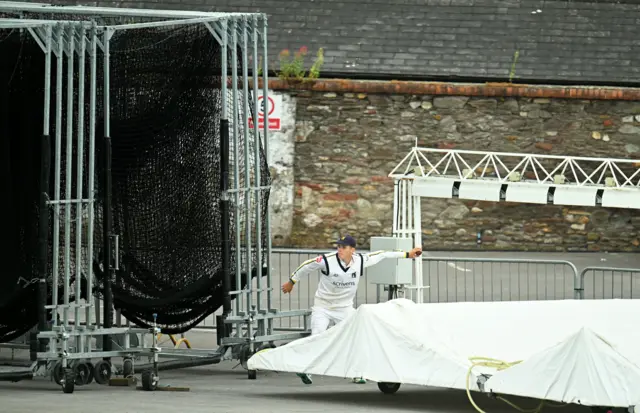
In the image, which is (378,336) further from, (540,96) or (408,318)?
(540,96)

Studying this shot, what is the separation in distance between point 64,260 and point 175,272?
146cm

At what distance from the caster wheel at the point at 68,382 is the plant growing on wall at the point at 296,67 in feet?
49.9

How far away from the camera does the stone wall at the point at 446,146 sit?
92.8ft

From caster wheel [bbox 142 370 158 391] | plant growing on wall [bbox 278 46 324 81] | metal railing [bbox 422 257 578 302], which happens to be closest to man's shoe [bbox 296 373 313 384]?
caster wheel [bbox 142 370 158 391]

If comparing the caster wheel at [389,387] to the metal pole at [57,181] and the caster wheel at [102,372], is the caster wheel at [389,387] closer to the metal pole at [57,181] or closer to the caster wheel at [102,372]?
→ the caster wheel at [102,372]

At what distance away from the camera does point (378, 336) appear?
42.7 feet

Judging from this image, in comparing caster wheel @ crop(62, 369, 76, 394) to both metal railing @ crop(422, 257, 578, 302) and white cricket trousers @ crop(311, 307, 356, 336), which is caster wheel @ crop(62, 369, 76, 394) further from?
metal railing @ crop(422, 257, 578, 302)

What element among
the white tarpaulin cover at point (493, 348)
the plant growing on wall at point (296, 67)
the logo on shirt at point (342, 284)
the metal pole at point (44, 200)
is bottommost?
the white tarpaulin cover at point (493, 348)

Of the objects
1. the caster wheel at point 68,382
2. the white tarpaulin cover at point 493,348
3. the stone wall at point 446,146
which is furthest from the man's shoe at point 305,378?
the stone wall at point 446,146

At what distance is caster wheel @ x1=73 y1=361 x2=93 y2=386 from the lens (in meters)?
13.5

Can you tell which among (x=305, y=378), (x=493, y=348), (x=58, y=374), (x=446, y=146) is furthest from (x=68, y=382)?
(x=446, y=146)

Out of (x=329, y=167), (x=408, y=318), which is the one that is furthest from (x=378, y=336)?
(x=329, y=167)

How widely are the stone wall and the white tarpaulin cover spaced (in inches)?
569

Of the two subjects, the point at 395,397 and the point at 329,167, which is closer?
the point at 395,397
